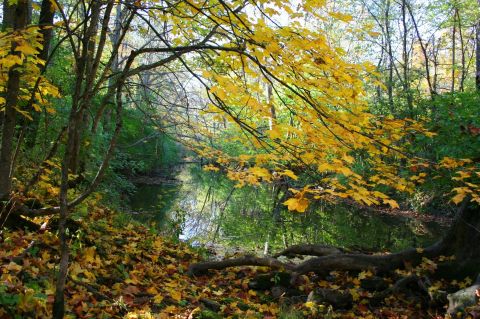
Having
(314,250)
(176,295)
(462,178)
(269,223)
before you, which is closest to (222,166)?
(176,295)

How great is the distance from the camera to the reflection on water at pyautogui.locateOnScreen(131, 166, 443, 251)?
11.4 m

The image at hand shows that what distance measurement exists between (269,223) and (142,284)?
30.3 feet

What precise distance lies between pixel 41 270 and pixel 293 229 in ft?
32.8

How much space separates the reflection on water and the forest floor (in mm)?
3065

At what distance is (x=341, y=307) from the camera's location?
5156 mm

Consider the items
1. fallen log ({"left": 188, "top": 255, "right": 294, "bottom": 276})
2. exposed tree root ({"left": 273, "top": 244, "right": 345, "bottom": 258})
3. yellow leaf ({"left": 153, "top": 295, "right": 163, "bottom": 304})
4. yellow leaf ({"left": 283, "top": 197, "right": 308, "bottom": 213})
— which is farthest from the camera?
exposed tree root ({"left": 273, "top": 244, "right": 345, "bottom": 258})

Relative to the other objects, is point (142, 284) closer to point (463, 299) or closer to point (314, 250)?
point (314, 250)

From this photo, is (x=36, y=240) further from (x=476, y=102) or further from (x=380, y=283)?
(x=476, y=102)

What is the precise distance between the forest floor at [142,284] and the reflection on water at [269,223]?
10.1 feet

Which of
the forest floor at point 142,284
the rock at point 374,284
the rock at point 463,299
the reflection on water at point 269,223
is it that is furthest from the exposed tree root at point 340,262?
the reflection on water at point 269,223

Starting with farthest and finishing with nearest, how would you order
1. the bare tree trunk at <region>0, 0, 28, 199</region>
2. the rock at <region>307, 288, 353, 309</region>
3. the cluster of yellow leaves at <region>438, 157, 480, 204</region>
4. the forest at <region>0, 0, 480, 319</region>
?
the rock at <region>307, 288, 353, 309</region>
the bare tree trunk at <region>0, 0, 28, 199</region>
the cluster of yellow leaves at <region>438, 157, 480, 204</region>
the forest at <region>0, 0, 480, 319</region>

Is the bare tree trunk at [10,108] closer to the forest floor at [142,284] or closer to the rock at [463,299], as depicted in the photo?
the forest floor at [142,284]

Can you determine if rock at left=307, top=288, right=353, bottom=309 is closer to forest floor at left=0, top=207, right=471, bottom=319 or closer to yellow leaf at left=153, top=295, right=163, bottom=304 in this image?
forest floor at left=0, top=207, right=471, bottom=319

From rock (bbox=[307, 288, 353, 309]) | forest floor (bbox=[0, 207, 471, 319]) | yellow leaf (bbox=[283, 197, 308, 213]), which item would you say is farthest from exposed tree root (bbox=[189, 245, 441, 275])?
yellow leaf (bbox=[283, 197, 308, 213])
